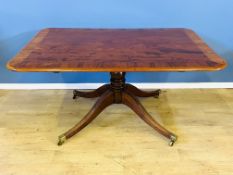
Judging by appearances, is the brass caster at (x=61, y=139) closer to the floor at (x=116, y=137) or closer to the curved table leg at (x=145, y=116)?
the floor at (x=116, y=137)

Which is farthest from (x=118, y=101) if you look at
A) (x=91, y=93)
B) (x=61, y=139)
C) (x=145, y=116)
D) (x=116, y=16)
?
(x=116, y=16)

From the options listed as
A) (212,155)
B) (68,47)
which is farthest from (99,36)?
(212,155)

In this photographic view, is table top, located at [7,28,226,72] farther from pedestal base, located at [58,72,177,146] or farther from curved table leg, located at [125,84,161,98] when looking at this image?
curved table leg, located at [125,84,161,98]

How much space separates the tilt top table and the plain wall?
227 millimetres

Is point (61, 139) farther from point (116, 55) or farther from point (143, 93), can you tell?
point (143, 93)

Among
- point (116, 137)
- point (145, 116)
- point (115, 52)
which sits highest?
point (115, 52)

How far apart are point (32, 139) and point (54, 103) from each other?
44 cm

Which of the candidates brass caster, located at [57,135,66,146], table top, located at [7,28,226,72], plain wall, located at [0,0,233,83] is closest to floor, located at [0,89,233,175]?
brass caster, located at [57,135,66,146]

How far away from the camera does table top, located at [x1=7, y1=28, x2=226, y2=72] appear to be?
114cm

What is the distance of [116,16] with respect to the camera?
1891 millimetres

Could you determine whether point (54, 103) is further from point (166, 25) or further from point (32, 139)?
point (166, 25)

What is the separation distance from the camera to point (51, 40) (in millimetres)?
1504

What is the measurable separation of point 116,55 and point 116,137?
600 millimetres

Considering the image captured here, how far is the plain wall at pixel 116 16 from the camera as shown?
1.85m
